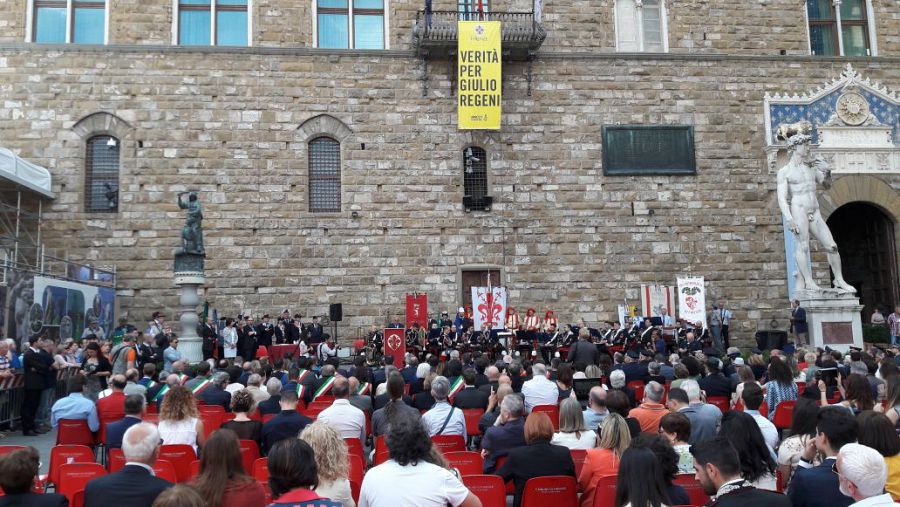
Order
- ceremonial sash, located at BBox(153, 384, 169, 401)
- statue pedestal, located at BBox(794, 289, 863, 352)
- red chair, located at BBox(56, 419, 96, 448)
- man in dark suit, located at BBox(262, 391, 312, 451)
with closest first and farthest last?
1. man in dark suit, located at BBox(262, 391, 312, 451)
2. red chair, located at BBox(56, 419, 96, 448)
3. ceremonial sash, located at BBox(153, 384, 169, 401)
4. statue pedestal, located at BBox(794, 289, 863, 352)

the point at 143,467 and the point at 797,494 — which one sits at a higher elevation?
the point at 143,467

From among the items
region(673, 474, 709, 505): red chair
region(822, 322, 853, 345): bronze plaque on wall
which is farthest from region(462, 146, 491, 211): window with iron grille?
region(673, 474, 709, 505): red chair

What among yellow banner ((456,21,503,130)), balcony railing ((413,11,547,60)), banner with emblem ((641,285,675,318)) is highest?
balcony railing ((413,11,547,60))

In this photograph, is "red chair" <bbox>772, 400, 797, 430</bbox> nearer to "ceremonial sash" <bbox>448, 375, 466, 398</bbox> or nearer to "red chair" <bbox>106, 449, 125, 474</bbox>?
"ceremonial sash" <bbox>448, 375, 466, 398</bbox>

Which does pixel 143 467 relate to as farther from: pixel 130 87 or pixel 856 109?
pixel 856 109

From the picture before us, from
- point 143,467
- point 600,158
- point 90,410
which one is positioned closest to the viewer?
point 143,467

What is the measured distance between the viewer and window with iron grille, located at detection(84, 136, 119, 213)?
19.3 metres

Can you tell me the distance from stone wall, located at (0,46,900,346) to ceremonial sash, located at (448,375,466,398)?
1010cm

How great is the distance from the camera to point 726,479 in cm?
363

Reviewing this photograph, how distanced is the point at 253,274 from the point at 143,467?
15.6 metres

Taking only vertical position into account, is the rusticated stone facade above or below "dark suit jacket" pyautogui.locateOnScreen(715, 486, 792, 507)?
above

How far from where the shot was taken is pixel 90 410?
27.0 feet

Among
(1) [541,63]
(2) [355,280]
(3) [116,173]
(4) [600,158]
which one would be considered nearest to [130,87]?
(3) [116,173]

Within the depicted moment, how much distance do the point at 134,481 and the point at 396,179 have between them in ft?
54.3
